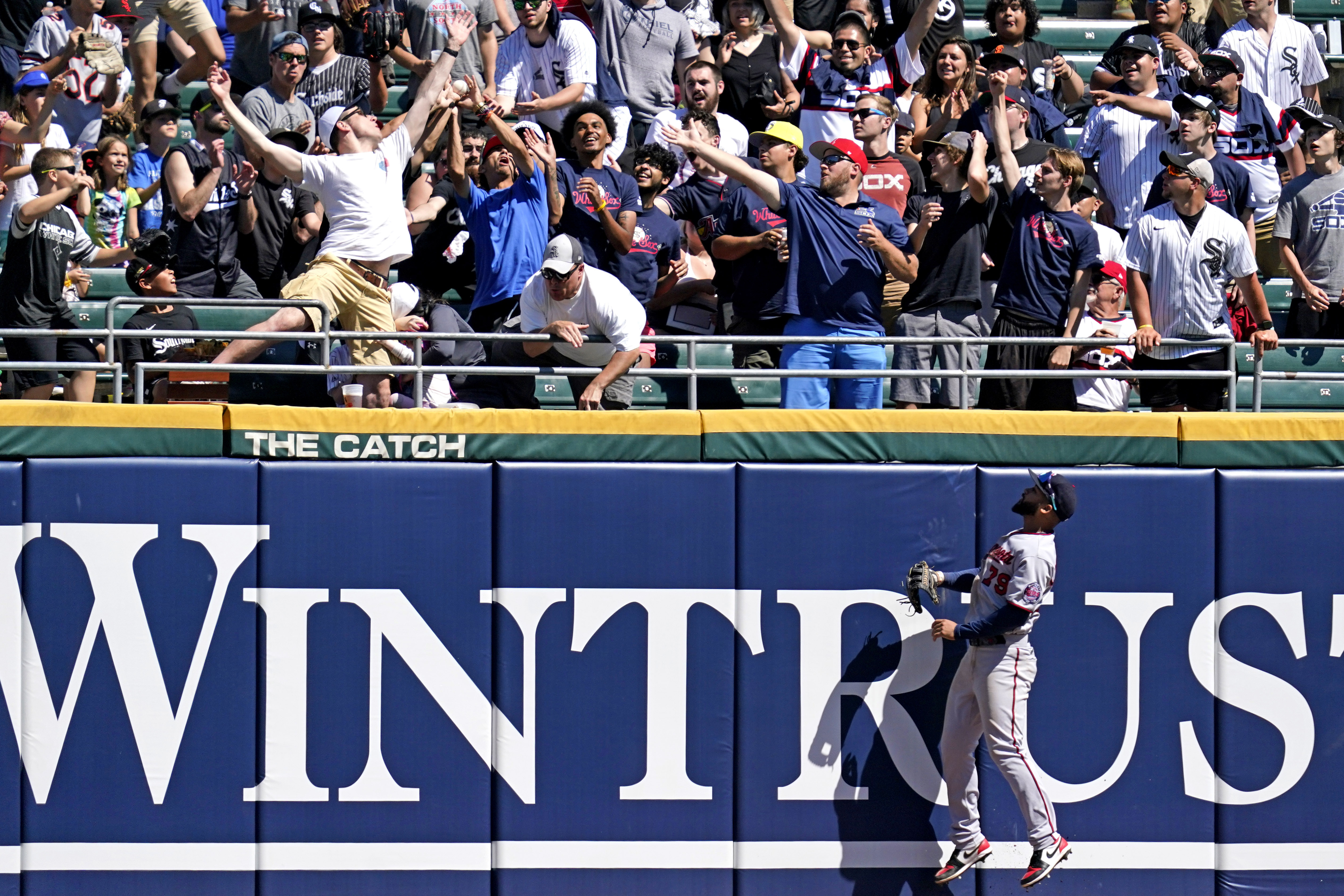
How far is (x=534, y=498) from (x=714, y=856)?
1991mm

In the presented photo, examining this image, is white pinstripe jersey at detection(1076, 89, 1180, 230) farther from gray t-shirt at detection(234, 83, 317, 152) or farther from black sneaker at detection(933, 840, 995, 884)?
gray t-shirt at detection(234, 83, 317, 152)

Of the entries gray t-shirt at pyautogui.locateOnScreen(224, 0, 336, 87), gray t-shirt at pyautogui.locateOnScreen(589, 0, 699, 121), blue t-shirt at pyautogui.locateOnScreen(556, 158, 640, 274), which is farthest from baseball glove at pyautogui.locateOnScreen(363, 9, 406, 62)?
blue t-shirt at pyautogui.locateOnScreen(556, 158, 640, 274)

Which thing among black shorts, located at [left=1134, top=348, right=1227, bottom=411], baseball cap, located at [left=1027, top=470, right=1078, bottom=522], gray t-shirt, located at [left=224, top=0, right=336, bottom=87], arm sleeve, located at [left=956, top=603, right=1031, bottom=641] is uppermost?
gray t-shirt, located at [left=224, top=0, right=336, bottom=87]

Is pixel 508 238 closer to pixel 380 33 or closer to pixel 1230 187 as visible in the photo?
pixel 380 33

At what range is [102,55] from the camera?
12961mm

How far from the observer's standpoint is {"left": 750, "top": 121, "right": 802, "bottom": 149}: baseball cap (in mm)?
10242

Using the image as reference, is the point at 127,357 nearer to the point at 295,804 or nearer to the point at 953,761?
the point at 295,804

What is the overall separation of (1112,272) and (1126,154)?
2.58 meters

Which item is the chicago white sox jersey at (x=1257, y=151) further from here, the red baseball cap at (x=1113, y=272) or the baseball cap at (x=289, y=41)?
the baseball cap at (x=289, y=41)

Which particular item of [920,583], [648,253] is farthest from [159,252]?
[920,583]

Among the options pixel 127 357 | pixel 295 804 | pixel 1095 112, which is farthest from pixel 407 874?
pixel 1095 112

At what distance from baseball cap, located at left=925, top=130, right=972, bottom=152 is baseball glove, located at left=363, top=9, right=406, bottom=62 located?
4.59 m

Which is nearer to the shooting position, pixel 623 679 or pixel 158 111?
pixel 623 679

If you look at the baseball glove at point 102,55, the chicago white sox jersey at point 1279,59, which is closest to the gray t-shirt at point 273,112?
the baseball glove at point 102,55
